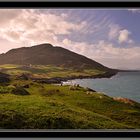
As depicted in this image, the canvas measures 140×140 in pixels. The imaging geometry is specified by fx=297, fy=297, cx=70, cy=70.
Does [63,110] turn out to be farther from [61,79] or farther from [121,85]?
[121,85]

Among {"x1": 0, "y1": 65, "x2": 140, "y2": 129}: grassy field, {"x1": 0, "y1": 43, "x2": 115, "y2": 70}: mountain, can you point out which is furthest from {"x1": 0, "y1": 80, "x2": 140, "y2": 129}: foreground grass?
{"x1": 0, "y1": 43, "x2": 115, "y2": 70}: mountain

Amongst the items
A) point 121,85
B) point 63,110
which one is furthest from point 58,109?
point 121,85

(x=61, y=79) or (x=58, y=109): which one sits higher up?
(x=61, y=79)

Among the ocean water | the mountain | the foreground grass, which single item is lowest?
the foreground grass

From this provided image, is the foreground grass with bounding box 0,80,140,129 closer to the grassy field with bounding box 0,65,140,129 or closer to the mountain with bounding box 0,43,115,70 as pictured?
the grassy field with bounding box 0,65,140,129

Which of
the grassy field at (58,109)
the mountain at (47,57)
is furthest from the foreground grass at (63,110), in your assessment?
the mountain at (47,57)

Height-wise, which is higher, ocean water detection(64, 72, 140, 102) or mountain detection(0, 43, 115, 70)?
mountain detection(0, 43, 115, 70)
